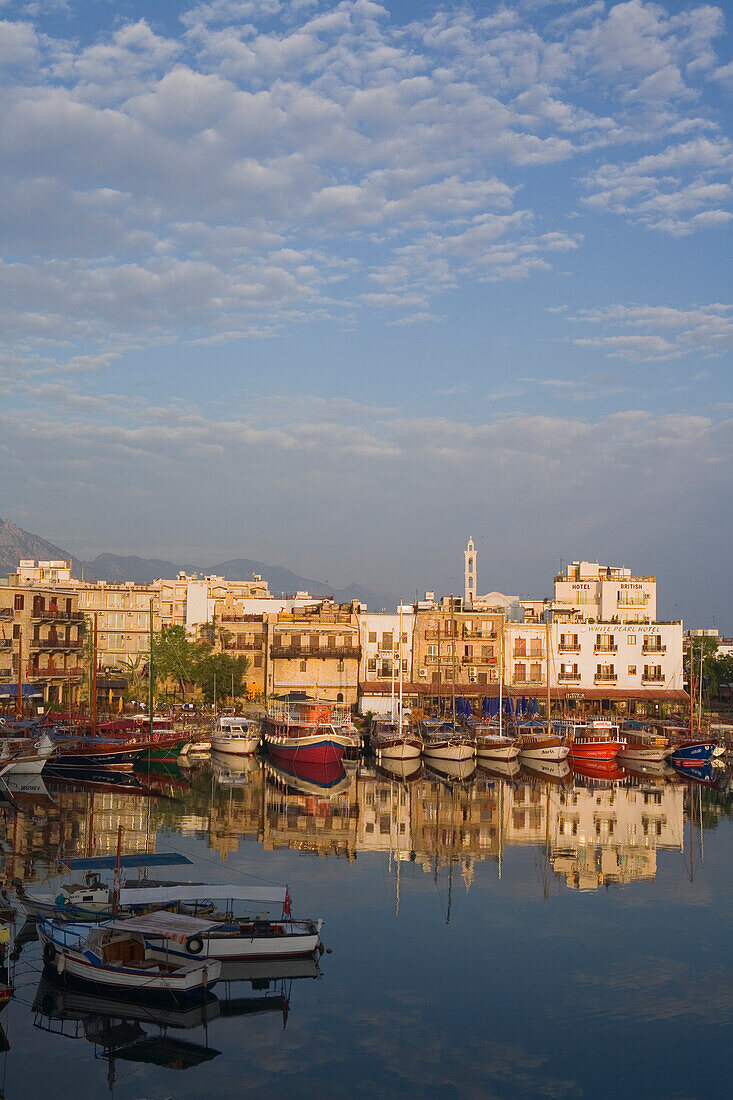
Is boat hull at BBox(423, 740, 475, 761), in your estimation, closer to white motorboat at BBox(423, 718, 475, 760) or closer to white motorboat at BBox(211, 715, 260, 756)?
white motorboat at BBox(423, 718, 475, 760)

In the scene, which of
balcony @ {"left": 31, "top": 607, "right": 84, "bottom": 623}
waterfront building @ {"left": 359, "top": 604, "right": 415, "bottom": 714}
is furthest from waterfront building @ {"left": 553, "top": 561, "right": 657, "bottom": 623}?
balcony @ {"left": 31, "top": 607, "right": 84, "bottom": 623}

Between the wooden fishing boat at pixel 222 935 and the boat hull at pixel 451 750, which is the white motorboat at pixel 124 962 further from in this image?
the boat hull at pixel 451 750

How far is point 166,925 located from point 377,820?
22446 mm

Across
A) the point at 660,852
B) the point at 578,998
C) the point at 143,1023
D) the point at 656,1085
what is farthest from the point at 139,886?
the point at 660,852

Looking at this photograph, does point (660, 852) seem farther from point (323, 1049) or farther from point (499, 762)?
point (499, 762)

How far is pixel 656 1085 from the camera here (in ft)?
64.7

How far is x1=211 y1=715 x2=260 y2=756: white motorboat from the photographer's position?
66500 millimetres

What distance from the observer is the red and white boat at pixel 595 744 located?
218 ft

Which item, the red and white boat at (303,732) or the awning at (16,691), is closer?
the red and white boat at (303,732)

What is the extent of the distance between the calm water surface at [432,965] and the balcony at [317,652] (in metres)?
38.1

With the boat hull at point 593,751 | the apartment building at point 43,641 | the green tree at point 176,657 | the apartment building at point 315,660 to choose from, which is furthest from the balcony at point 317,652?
the boat hull at point 593,751

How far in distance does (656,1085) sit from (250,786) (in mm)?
37623

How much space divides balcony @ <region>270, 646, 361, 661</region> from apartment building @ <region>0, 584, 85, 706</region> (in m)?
16.2

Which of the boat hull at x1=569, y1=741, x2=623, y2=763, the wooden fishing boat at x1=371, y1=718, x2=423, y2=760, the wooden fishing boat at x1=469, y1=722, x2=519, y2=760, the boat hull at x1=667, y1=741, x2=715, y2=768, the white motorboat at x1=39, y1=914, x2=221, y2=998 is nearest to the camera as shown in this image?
the white motorboat at x1=39, y1=914, x2=221, y2=998
